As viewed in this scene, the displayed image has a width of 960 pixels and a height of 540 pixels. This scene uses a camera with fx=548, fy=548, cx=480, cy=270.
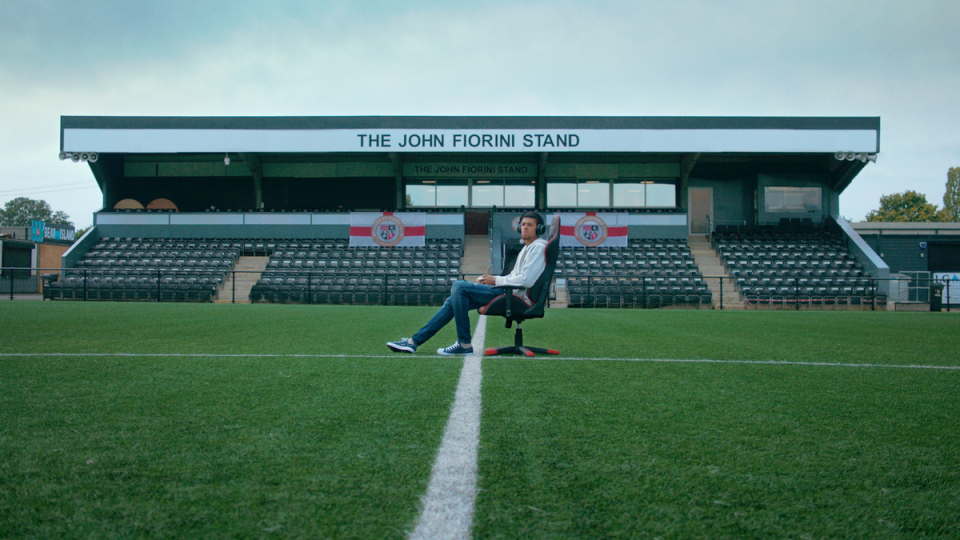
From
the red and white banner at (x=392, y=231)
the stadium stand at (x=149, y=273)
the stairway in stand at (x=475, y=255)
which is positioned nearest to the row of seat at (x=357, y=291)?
the stadium stand at (x=149, y=273)

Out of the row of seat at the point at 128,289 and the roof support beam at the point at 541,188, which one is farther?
the roof support beam at the point at 541,188

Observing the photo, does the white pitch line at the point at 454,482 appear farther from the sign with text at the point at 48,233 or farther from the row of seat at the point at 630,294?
the sign with text at the point at 48,233

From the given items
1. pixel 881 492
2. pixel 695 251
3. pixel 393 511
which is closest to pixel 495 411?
pixel 393 511

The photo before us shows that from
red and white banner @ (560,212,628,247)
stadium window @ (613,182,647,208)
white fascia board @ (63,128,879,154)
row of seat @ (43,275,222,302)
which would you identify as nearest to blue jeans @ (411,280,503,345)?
row of seat @ (43,275,222,302)

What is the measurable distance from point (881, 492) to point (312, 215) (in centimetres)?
2595

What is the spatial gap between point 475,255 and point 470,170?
4914mm

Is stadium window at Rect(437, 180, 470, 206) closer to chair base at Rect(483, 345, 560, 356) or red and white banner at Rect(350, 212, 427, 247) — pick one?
red and white banner at Rect(350, 212, 427, 247)

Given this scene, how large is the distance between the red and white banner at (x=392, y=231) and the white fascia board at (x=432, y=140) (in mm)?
3278

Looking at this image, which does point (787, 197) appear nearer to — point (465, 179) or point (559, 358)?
point (465, 179)

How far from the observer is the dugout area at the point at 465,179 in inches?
942

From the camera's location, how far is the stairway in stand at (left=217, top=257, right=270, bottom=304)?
19.5 m

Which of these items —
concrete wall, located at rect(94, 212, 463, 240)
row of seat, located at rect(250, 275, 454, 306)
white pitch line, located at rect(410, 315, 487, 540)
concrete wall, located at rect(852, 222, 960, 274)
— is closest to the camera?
white pitch line, located at rect(410, 315, 487, 540)

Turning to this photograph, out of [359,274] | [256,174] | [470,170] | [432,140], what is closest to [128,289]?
[359,274]

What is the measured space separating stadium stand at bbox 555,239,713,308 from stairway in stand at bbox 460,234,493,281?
350 centimetres
